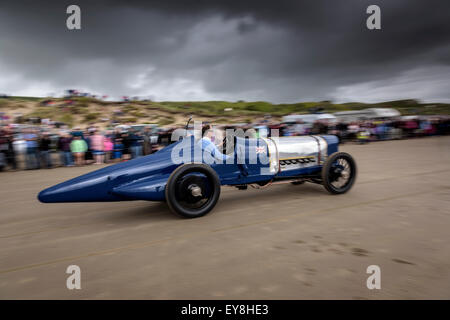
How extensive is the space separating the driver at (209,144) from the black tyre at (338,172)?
186 cm

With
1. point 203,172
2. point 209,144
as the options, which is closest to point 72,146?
point 209,144

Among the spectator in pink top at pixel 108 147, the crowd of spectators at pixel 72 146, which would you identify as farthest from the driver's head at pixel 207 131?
the spectator in pink top at pixel 108 147

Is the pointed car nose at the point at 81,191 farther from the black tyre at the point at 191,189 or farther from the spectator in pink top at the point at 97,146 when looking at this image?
the spectator in pink top at the point at 97,146

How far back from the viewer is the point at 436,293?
2.08 m

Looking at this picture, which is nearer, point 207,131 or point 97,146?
point 207,131

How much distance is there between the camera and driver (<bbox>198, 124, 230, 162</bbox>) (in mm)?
4094

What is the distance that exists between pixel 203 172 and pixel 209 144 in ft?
1.59

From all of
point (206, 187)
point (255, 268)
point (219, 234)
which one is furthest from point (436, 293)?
point (206, 187)

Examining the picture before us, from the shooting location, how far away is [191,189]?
3.77 metres

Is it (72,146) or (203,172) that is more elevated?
(72,146)

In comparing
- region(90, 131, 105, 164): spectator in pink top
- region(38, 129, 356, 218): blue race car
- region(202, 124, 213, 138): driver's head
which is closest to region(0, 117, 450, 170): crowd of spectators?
region(90, 131, 105, 164): spectator in pink top

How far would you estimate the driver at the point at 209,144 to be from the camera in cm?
409

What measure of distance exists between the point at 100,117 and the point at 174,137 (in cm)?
4203

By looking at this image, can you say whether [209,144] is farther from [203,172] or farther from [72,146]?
[72,146]
